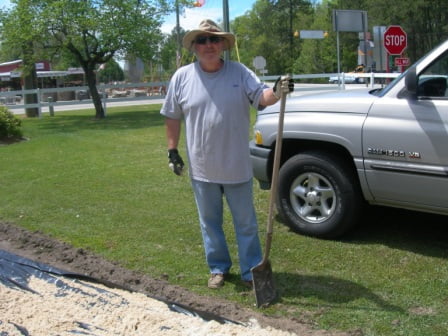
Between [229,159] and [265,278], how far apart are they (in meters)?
0.86

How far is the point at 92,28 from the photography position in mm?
17828

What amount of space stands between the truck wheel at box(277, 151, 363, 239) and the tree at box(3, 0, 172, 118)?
14.0m

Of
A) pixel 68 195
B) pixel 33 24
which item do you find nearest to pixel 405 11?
pixel 33 24

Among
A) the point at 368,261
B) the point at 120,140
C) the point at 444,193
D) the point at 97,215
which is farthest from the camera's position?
the point at 120,140

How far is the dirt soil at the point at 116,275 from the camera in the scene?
11.4ft

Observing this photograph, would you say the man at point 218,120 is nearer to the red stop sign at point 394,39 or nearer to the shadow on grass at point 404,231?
the shadow on grass at point 404,231

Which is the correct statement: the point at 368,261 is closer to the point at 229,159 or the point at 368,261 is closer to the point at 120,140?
the point at 229,159

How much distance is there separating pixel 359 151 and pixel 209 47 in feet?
5.33

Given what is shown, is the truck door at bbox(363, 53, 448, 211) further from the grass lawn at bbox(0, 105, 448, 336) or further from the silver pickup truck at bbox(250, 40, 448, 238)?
the grass lawn at bbox(0, 105, 448, 336)

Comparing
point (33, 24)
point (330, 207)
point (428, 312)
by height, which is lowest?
point (428, 312)

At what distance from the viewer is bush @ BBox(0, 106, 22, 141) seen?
42.7ft

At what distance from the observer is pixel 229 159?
3.81 meters

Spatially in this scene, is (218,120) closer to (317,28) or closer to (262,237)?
(262,237)

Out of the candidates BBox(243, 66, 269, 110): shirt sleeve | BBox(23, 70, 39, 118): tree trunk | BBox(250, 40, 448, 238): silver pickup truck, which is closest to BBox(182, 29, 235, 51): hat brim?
BBox(243, 66, 269, 110): shirt sleeve
